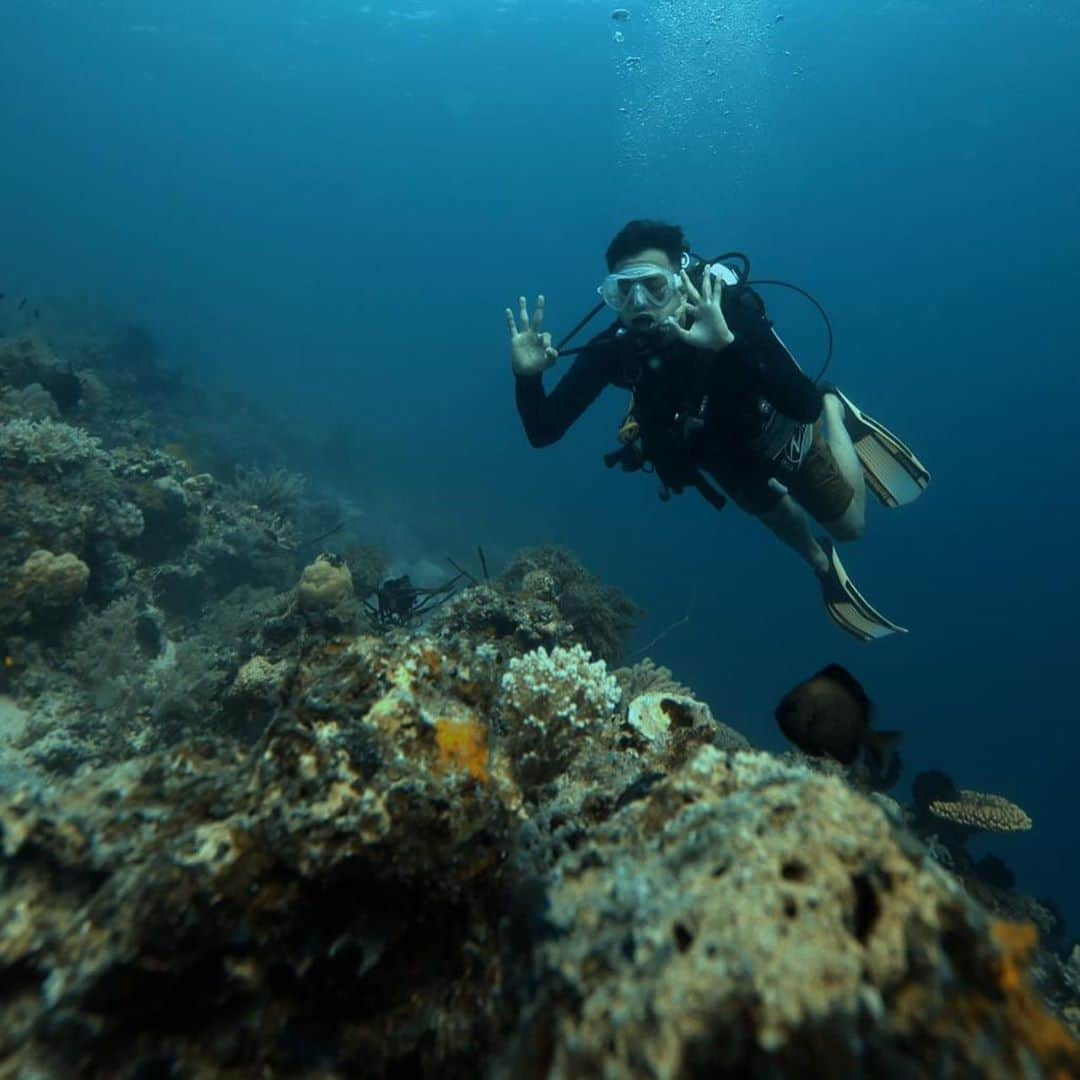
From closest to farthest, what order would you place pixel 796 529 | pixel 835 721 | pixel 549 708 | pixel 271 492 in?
pixel 835 721
pixel 549 708
pixel 796 529
pixel 271 492

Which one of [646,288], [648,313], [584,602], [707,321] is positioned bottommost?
[584,602]

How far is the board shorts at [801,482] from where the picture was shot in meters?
6.93

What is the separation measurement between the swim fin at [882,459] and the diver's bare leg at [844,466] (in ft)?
0.51

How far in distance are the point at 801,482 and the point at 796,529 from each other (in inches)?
32.6

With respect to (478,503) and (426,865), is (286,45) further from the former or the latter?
(426,865)

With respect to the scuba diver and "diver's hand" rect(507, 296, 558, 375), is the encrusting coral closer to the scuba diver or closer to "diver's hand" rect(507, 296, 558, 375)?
the scuba diver

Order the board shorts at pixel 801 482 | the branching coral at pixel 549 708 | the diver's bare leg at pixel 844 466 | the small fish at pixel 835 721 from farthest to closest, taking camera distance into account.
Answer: the diver's bare leg at pixel 844 466 → the board shorts at pixel 801 482 → the branching coral at pixel 549 708 → the small fish at pixel 835 721

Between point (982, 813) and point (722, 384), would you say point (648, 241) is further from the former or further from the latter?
point (982, 813)

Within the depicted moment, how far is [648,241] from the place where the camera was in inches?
277

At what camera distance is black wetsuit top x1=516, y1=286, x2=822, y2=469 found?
20.4ft

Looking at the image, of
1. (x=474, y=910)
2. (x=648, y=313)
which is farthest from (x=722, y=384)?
(x=474, y=910)

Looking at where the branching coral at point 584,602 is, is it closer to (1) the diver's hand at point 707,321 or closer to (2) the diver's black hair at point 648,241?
(1) the diver's hand at point 707,321

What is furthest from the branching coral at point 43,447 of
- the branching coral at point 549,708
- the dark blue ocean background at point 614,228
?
the dark blue ocean background at point 614,228

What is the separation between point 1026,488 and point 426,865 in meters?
88.1
